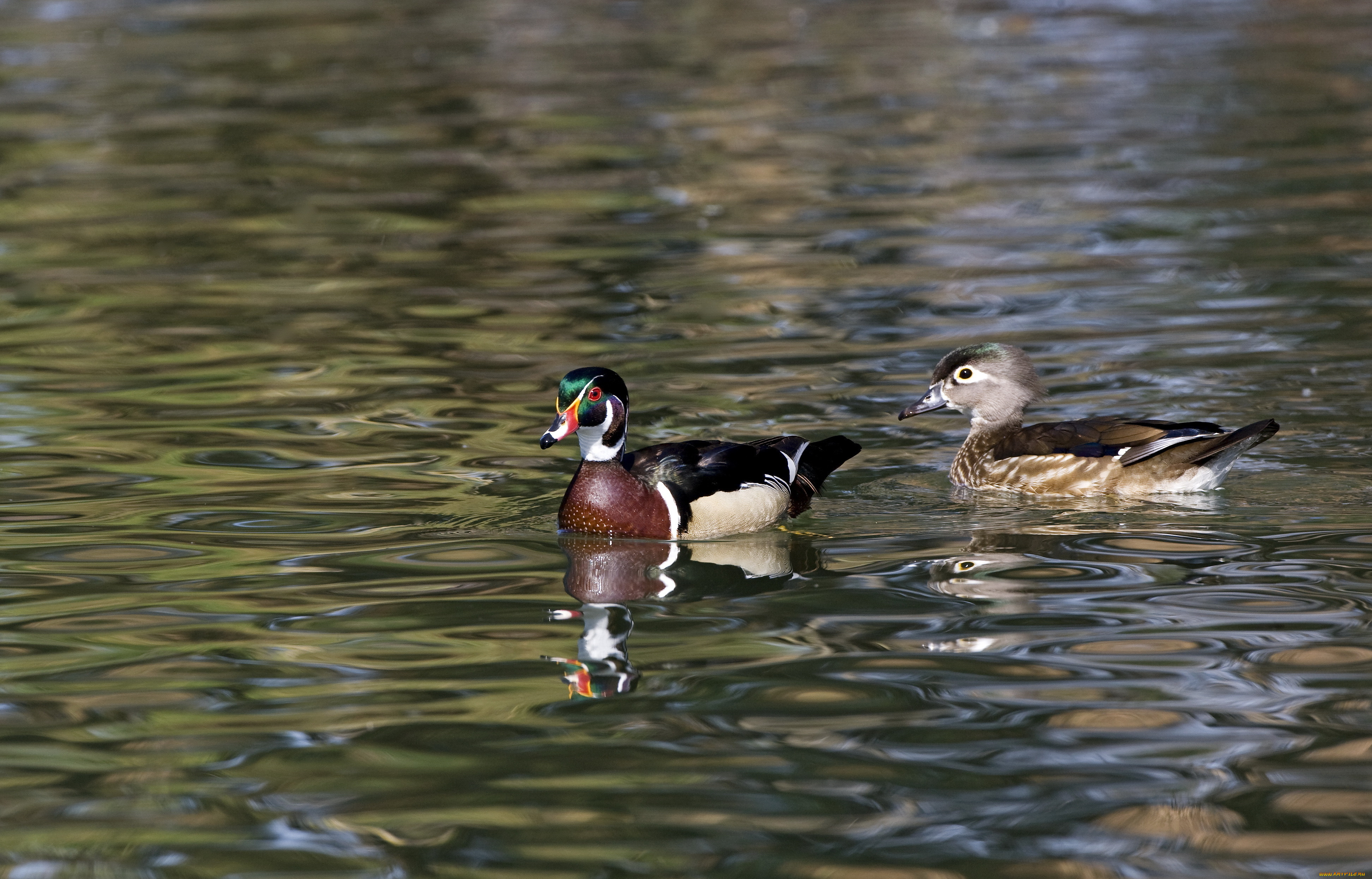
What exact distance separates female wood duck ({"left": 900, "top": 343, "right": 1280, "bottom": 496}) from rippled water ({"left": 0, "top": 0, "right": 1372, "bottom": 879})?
0.64ft

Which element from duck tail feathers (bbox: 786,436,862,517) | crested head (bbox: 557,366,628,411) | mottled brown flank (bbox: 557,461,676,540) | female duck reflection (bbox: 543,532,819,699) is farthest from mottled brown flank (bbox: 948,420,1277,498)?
crested head (bbox: 557,366,628,411)

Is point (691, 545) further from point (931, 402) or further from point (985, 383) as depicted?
point (985, 383)

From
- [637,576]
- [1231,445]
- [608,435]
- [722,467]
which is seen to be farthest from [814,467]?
[1231,445]

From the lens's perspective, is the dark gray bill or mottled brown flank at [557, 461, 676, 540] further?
the dark gray bill

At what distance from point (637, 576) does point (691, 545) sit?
592 millimetres

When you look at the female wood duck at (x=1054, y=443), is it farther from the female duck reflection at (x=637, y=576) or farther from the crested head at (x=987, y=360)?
the female duck reflection at (x=637, y=576)

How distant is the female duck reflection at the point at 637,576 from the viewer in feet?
22.2

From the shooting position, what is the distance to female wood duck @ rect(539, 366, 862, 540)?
8156 mm

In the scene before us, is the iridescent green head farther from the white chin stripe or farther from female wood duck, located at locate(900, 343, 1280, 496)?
female wood duck, located at locate(900, 343, 1280, 496)

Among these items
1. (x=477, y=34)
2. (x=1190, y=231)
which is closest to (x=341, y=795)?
(x=1190, y=231)

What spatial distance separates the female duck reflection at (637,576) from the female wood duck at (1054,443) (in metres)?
1.34

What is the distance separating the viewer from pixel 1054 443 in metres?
8.89

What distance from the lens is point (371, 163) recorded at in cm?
1930

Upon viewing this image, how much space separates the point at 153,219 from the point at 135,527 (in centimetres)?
882
